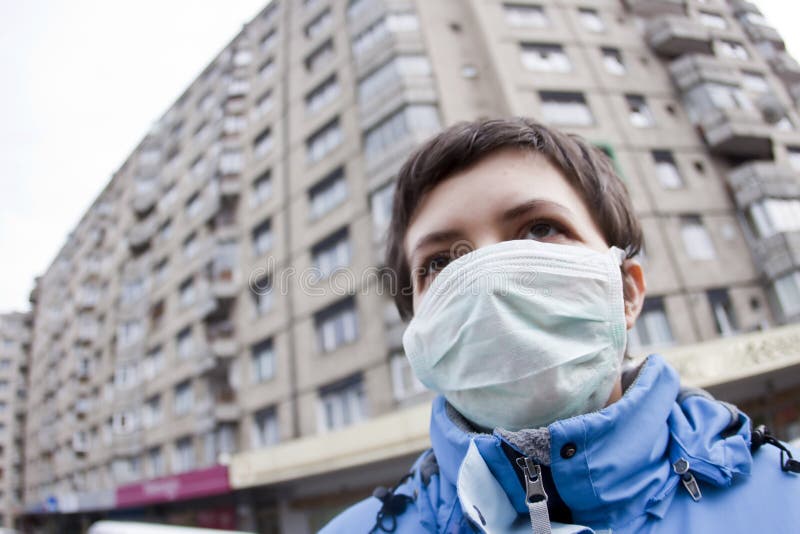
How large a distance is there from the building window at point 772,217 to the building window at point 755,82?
19.5 feet

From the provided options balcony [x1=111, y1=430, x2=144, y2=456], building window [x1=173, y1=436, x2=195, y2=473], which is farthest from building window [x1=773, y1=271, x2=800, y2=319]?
balcony [x1=111, y1=430, x2=144, y2=456]

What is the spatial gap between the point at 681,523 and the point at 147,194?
31.1 meters

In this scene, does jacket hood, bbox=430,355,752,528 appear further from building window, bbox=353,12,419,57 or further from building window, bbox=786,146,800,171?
building window, bbox=786,146,800,171

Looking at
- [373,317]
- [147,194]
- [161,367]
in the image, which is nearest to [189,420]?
[161,367]

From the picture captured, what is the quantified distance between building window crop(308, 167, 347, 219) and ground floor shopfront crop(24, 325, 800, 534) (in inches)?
310

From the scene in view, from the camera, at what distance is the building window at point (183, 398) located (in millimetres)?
18281

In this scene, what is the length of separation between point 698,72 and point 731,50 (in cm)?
467

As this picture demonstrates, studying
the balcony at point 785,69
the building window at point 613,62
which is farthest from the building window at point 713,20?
the building window at point 613,62

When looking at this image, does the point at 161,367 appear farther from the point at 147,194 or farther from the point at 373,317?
the point at 373,317

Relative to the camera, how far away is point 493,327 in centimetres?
119

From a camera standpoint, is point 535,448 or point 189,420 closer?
point 535,448

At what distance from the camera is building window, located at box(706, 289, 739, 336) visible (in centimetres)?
1110

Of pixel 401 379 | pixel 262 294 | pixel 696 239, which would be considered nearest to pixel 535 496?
pixel 401 379

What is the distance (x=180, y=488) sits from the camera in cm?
1362
